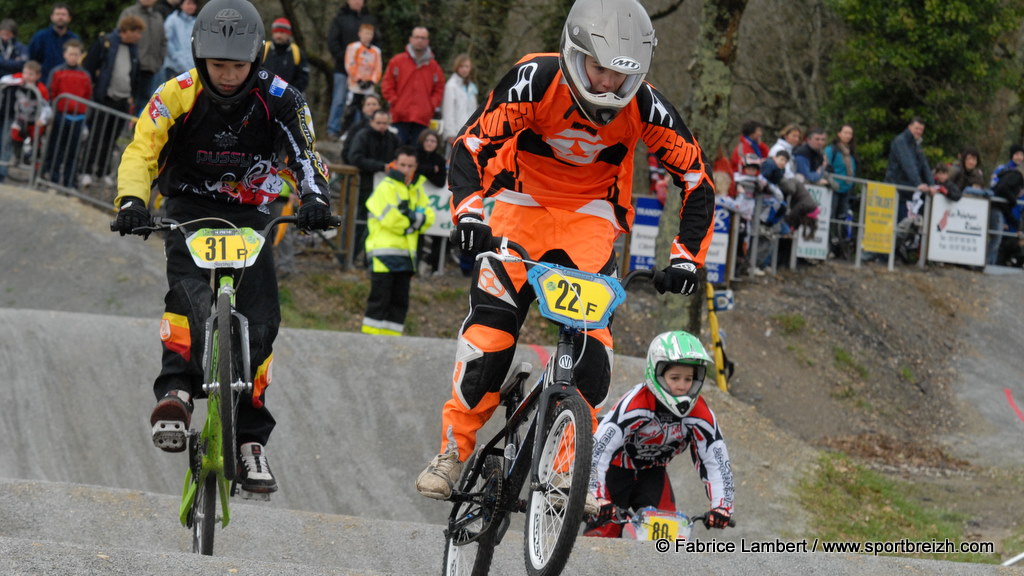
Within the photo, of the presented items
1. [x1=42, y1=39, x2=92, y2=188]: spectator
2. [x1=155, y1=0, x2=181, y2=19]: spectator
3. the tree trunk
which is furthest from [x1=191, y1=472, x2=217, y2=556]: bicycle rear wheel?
[x1=155, y1=0, x2=181, y2=19]: spectator

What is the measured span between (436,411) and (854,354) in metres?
8.04

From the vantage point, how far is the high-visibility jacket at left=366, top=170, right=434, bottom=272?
1311cm

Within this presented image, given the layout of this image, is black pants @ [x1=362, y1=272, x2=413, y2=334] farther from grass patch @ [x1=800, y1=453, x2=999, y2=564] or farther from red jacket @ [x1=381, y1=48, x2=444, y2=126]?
grass patch @ [x1=800, y1=453, x2=999, y2=564]

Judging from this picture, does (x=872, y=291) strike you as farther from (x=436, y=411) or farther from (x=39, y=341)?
(x=39, y=341)

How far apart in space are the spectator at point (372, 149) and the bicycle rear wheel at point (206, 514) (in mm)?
9035

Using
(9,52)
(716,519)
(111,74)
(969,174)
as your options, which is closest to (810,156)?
(969,174)

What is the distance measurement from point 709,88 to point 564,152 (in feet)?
28.1

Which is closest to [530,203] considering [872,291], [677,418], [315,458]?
[677,418]

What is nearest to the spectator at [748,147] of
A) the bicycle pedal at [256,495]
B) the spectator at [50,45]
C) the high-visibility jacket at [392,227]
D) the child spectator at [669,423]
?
the high-visibility jacket at [392,227]

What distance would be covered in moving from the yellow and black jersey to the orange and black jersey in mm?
973

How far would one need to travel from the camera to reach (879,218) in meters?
20.7

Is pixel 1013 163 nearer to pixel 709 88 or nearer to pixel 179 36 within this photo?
pixel 709 88

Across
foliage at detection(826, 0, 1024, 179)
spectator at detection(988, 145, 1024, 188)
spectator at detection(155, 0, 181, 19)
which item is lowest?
spectator at detection(155, 0, 181, 19)

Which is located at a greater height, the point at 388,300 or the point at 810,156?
the point at 810,156
